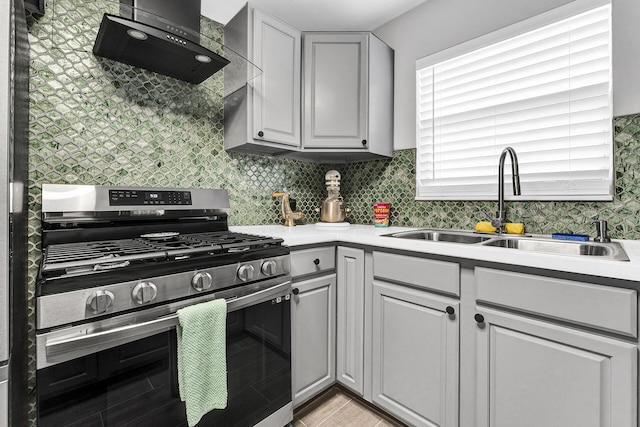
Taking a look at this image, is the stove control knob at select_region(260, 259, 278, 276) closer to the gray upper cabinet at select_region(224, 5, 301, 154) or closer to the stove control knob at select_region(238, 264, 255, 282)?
the stove control knob at select_region(238, 264, 255, 282)

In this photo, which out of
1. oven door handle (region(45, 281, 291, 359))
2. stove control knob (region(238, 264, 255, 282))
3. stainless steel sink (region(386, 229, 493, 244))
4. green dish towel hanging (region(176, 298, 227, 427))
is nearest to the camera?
oven door handle (region(45, 281, 291, 359))

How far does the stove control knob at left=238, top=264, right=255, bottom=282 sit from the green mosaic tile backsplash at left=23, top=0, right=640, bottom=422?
835 millimetres

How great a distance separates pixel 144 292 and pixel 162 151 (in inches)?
40.4

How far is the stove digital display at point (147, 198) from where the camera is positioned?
1415 mm

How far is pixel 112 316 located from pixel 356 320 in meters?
1.14

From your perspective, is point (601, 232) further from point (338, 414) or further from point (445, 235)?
point (338, 414)

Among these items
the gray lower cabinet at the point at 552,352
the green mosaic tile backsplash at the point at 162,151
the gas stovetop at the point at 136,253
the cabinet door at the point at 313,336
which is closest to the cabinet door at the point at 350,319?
the cabinet door at the point at 313,336

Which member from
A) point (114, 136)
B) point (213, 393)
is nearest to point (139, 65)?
point (114, 136)

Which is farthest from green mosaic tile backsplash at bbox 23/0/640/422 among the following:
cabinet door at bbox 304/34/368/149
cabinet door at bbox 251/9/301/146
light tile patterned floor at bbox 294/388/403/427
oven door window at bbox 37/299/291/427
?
light tile patterned floor at bbox 294/388/403/427

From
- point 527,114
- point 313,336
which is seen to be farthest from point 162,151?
point 527,114

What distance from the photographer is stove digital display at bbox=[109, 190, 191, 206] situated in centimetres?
142

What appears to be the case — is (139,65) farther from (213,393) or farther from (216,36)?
(213,393)

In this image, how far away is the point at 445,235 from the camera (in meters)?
1.82

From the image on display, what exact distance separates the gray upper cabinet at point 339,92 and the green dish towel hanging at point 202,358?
1.32 metres
